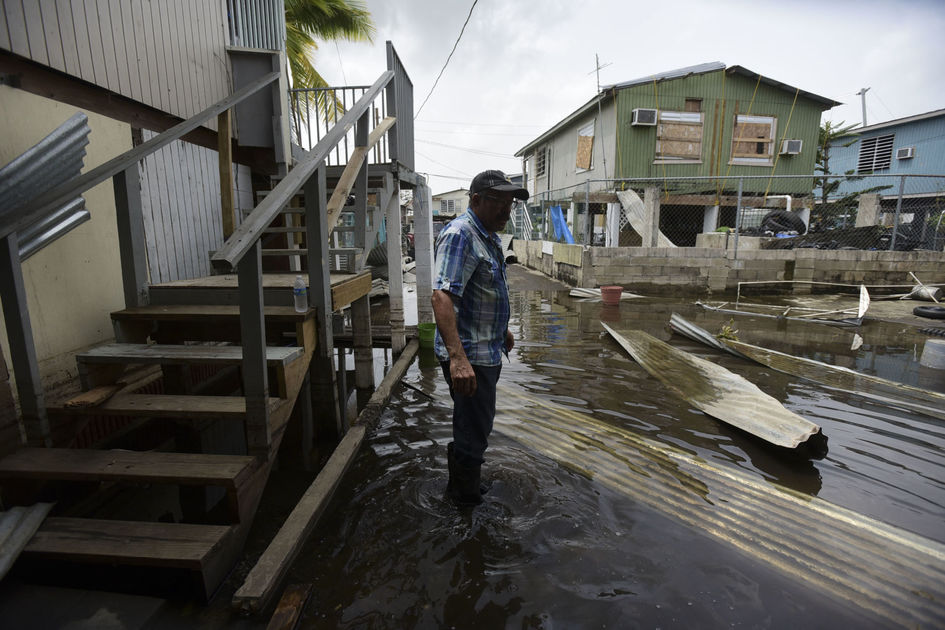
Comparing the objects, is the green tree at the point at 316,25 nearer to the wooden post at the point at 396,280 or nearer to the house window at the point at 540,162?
the wooden post at the point at 396,280

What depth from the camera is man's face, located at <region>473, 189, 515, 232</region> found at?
102 inches

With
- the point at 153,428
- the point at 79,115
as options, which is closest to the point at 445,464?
the point at 153,428

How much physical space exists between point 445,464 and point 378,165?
3.87m

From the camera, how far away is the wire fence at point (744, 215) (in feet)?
40.3

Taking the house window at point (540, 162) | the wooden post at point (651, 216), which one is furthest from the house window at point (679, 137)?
the house window at point (540, 162)

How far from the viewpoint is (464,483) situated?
9.41 ft

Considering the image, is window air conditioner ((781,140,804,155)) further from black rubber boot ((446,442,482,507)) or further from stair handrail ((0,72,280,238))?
stair handrail ((0,72,280,238))

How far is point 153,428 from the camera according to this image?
372 cm

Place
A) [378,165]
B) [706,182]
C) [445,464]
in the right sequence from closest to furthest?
[445,464], [378,165], [706,182]

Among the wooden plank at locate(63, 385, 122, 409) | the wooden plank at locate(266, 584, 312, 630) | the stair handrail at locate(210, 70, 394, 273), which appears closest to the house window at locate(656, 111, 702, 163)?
the stair handrail at locate(210, 70, 394, 273)

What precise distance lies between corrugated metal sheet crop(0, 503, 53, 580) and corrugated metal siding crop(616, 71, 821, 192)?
55.5 ft

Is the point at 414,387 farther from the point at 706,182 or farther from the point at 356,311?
the point at 706,182

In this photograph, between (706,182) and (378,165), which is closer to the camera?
(378,165)

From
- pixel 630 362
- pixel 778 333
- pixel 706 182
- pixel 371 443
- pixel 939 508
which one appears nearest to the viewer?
pixel 939 508
